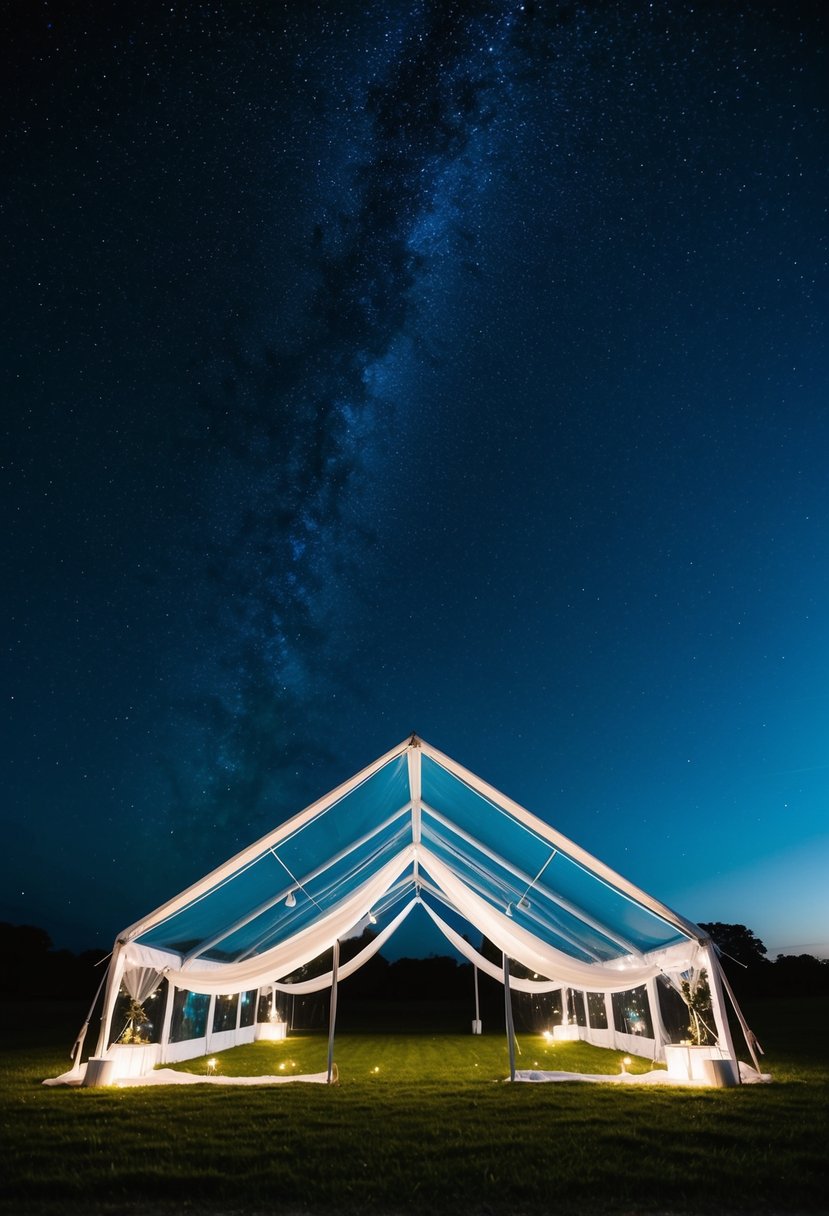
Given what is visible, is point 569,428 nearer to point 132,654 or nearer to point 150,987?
point 150,987

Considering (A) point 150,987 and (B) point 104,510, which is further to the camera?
(B) point 104,510

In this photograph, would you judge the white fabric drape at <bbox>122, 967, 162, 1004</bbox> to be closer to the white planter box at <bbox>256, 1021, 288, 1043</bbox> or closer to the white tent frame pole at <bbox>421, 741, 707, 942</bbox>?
the white tent frame pole at <bbox>421, 741, 707, 942</bbox>

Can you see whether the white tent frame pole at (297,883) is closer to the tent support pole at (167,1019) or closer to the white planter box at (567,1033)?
the tent support pole at (167,1019)

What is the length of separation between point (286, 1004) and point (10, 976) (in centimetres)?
2963

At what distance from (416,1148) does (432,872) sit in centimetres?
467

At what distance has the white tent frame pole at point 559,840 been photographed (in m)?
6.93

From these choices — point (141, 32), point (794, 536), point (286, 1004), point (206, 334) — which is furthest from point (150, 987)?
point (286, 1004)

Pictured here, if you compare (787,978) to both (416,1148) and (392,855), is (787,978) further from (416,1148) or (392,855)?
(416,1148)

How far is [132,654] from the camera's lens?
1438cm

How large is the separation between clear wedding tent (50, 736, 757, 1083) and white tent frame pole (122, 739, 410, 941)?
0.06 ft

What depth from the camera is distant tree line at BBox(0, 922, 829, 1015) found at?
32.4m

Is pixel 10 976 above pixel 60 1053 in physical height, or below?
above

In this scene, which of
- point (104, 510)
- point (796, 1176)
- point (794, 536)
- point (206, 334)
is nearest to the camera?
point (796, 1176)

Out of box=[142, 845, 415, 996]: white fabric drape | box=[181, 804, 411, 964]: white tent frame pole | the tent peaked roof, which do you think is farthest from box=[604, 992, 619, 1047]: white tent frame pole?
box=[142, 845, 415, 996]: white fabric drape
